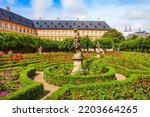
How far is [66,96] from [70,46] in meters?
45.4

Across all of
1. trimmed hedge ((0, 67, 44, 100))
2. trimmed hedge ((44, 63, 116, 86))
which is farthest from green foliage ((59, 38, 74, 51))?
trimmed hedge ((0, 67, 44, 100))

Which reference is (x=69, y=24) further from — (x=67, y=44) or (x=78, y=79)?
(x=78, y=79)

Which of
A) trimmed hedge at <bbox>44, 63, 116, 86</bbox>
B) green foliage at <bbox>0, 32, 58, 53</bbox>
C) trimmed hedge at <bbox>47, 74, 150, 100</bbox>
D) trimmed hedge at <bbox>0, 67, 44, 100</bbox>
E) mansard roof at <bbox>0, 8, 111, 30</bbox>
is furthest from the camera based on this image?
mansard roof at <bbox>0, 8, 111, 30</bbox>

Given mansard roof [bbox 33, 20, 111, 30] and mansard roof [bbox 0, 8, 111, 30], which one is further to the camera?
mansard roof [bbox 33, 20, 111, 30]

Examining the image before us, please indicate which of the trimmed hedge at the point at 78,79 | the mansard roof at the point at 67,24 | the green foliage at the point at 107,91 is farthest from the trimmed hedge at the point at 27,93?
the mansard roof at the point at 67,24

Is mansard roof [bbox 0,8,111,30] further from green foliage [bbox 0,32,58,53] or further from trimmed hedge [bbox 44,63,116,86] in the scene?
trimmed hedge [bbox 44,63,116,86]

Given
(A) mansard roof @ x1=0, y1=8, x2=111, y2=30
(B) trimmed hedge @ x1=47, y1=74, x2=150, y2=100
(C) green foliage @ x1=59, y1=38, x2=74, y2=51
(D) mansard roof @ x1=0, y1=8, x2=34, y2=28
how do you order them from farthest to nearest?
(A) mansard roof @ x1=0, y1=8, x2=111, y2=30 < (D) mansard roof @ x1=0, y1=8, x2=34, y2=28 < (C) green foliage @ x1=59, y1=38, x2=74, y2=51 < (B) trimmed hedge @ x1=47, y1=74, x2=150, y2=100

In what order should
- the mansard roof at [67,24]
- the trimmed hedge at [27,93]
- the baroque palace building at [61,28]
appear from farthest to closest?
the mansard roof at [67,24] < the baroque palace building at [61,28] < the trimmed hedge at [27,93]

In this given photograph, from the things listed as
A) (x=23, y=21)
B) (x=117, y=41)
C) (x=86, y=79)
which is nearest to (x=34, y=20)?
(x=23, y=21)

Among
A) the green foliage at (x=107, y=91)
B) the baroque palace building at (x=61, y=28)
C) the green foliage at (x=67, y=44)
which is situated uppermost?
the baroque palace building at (x=61, y=28)

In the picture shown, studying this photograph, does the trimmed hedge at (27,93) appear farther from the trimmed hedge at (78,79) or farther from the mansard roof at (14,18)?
the mansard roof at (14,18)

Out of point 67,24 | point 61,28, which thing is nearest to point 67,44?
point 61,28

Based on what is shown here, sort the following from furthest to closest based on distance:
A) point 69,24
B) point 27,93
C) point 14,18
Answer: point 69,24, point 14,18, point 27,93

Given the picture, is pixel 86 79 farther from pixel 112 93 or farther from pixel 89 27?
pixel 89 27
